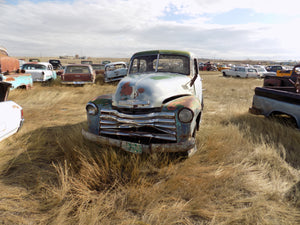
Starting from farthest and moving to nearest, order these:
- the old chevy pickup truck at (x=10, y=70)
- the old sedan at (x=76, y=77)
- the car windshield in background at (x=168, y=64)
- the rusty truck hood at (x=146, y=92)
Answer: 1. the old sedan at (x=76, y=77)
2. the old chevy pickup truck at (x=10, y=70)
3. the car windshield in background at (x=168, y=64)
4. the rusty truck hood at (x=146, y=92)

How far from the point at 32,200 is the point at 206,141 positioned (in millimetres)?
2979

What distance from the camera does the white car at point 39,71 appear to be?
12121mm

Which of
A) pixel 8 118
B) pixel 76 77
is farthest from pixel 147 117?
pixel 76 77

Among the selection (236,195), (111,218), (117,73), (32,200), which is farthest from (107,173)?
(117,73)

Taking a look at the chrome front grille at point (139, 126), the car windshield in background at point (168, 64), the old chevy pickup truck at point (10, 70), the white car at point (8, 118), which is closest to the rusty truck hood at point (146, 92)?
the chrome front grille at point (139, 126)

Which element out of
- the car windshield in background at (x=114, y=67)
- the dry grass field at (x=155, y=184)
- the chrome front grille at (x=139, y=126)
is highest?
the car windshield in background at (x=114, y=67)

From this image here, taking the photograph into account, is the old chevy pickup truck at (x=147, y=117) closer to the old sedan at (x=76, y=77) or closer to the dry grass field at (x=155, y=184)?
the dry grass field at (x=155, y=184)

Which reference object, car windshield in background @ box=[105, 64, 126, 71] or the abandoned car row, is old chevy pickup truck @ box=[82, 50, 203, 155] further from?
car windshield in background @ box=[105, 64, 126, 71]

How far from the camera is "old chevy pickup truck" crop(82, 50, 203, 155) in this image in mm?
2928

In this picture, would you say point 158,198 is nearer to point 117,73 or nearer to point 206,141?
point 206,141

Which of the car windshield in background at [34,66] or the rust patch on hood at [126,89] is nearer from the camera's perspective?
the rust patch on hood at [126,89]

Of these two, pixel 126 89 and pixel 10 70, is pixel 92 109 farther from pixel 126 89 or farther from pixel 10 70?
pixel 10 70

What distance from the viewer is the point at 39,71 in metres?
12.2

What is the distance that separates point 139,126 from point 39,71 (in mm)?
11594
